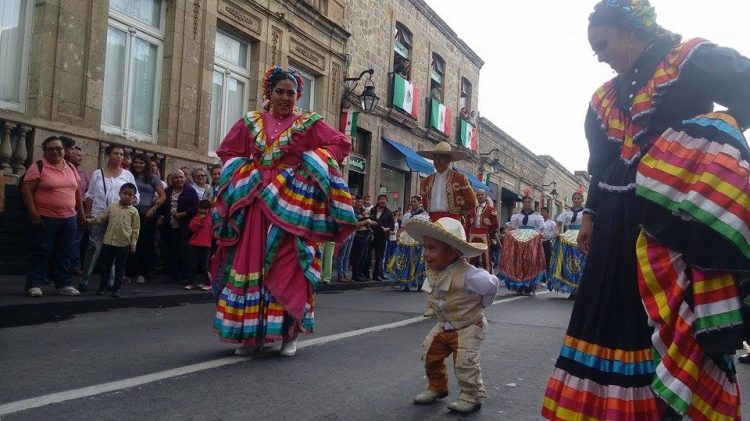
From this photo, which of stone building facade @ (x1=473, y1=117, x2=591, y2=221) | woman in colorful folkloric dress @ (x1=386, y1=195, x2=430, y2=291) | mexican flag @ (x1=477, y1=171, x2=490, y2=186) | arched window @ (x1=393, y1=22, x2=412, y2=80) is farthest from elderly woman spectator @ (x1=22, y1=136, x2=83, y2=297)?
mexican flag @ (x1=477, y1=171, x2=490, y2=186)

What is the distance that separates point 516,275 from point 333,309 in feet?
18.5

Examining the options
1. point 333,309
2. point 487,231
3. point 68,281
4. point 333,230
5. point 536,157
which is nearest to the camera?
point 333,230

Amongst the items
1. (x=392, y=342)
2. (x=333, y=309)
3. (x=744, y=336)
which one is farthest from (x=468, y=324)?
(x=333, y=309)

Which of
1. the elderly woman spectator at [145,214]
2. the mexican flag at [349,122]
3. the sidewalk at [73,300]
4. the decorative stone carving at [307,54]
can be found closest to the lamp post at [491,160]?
the mexican flag at [349,122]

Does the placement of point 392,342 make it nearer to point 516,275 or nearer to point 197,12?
point 516,275

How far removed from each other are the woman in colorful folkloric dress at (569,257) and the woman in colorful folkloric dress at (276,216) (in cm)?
820

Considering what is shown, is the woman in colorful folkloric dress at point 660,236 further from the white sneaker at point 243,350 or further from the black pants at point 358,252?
the black pants at point 358,252

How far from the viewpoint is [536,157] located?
42.8m

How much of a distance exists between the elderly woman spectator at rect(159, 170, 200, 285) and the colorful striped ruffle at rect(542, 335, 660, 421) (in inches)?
321

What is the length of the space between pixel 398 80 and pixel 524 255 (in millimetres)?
10289

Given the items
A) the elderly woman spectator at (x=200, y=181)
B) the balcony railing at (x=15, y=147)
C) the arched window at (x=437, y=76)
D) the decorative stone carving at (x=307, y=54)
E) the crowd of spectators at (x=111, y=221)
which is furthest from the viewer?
the arched window at (x=437, y=76)

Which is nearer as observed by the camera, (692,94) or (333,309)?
(692,94)

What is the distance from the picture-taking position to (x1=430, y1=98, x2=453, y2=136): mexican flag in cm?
2562

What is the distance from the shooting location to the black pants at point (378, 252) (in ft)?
49.0
